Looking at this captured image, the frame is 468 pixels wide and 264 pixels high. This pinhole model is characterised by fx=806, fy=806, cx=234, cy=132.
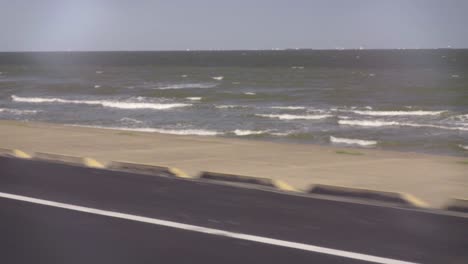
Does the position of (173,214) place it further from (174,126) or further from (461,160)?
(174,126)

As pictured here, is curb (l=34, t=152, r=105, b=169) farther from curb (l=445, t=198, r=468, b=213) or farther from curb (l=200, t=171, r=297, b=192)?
curb (l=445, t=198, r=468, b=213)

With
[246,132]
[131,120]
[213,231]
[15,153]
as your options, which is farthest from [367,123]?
[213,231]

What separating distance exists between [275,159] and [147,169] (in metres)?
2.23

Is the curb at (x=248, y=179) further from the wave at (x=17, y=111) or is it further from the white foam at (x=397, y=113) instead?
the wave at (x=17, y=111)

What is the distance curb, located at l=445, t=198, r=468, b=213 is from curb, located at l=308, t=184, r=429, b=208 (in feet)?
0.78

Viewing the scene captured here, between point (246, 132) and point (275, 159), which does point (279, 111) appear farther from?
point (275, 159)

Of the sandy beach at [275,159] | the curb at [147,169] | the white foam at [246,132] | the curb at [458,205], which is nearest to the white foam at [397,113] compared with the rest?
the white foam at [246,132]

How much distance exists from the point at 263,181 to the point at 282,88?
44.5 meters

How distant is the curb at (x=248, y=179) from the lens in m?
9.24

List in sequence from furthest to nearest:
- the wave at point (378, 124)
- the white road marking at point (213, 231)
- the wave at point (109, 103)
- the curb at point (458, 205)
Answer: the wave at point (109, 103) → the wave at point (378, 124) → the curb at point (458, 205) → the white road marking at point (213, 231)

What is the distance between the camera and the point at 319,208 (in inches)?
314

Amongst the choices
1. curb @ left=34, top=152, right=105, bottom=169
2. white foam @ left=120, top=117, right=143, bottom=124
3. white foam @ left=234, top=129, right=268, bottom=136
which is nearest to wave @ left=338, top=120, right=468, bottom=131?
white foam @ left=234, top=129, right=268, bottom=136

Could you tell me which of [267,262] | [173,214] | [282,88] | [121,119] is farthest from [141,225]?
[282,88]

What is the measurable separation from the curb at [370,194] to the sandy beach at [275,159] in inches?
8.8
